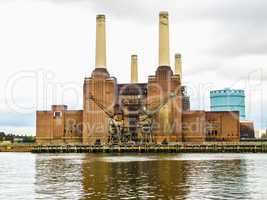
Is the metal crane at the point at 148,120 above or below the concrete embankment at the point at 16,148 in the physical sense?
above

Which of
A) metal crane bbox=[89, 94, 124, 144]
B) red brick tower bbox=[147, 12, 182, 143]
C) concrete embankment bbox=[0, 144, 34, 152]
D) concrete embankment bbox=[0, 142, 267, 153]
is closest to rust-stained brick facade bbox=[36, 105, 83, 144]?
concrete embankment bbox=[0, 144, 34, 152]

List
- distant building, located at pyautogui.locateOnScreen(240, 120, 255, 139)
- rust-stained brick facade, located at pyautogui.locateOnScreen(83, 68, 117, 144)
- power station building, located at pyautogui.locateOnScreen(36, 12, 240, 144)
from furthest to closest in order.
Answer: distant building, located at pyautogui.locateOnScreen(240, 120, 255, 139), rust-stained brick facade, located at pyautogui.locateOnScreen(83, 68, 117, 144), power station building, located at pyautogui.locateOnScreen(36, 12, 240, 144)

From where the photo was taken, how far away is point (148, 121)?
442 feet

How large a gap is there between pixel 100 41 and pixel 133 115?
22.9 meters

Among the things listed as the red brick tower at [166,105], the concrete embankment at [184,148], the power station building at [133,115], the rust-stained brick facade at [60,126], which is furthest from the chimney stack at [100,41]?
the concrete embankment at [184,148]

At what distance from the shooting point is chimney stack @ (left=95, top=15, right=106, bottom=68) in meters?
128

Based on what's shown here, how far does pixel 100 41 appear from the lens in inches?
5012

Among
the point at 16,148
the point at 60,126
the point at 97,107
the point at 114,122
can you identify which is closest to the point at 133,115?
the point at 114,122

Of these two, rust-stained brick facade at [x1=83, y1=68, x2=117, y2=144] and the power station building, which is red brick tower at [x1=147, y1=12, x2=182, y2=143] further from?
rust-stained brick facade at [x1=83, y1=68, x2=117, y2=144]

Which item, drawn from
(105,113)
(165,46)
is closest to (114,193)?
(165,46)

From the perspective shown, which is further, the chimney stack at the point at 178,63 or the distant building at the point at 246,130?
the distant building at the point at 246,130

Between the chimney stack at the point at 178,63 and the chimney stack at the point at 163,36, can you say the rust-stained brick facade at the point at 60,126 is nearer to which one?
the chimney stack at the point at 163,36

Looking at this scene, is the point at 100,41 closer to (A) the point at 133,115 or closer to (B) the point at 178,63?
(A) the point at 133,115

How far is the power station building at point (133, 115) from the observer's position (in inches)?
5182
